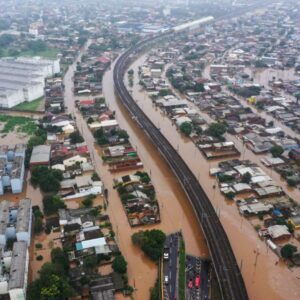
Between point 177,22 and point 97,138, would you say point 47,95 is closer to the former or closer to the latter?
point 97,138

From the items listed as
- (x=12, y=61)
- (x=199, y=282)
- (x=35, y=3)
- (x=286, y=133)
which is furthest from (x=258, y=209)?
(x=35, y=3)

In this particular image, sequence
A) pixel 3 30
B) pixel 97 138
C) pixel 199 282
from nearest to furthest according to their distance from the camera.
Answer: pixel 199 282
pixel 97 138
pixel 3 30

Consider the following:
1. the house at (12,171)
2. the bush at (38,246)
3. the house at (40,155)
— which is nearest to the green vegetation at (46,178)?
the house at (12,171)

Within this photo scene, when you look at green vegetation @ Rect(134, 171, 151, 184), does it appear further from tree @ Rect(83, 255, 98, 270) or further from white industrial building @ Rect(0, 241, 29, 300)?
white industrial building @ Rect(0, 241, 29, 300)

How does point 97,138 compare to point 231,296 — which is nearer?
point 231,296

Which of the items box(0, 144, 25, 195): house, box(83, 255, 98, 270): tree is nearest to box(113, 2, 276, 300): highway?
box(83, 255, 98, 270): tree

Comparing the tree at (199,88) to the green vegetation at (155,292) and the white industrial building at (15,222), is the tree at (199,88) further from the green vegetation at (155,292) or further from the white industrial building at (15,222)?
the green vegetation at (155,292)

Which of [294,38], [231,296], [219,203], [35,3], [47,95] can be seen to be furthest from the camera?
[35,3]
